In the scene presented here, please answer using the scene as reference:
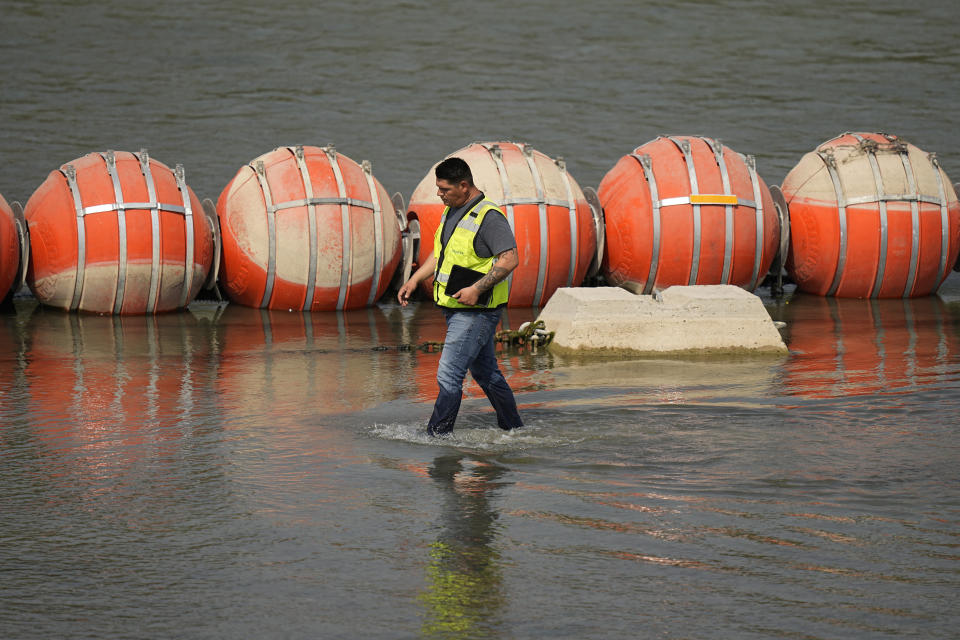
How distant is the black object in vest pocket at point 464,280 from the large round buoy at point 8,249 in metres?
6.96

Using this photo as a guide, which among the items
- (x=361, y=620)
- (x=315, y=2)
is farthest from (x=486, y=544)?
(x=315, y=2)

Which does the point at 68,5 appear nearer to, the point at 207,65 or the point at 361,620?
the point at 207,65

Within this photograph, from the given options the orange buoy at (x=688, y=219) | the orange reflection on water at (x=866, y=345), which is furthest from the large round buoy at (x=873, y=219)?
the orange buoy at (x=688, y=219)

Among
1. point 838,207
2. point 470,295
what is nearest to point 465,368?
point 470,295

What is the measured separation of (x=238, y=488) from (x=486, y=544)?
149cm

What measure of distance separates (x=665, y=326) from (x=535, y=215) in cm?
286

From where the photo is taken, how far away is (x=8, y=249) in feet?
42.5

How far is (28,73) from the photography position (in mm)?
26531

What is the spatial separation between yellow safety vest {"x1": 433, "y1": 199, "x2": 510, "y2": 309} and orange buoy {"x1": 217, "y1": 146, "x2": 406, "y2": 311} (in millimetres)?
5669

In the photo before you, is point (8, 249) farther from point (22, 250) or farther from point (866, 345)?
point (866, 345)

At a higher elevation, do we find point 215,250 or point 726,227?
point 726,227

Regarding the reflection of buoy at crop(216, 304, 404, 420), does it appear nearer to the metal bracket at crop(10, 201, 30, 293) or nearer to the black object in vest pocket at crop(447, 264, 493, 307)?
the black object in vest pocket at crop(447, 264, 493, 307)

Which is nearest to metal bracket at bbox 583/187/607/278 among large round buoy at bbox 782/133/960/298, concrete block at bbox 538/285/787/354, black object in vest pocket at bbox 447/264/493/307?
large round buoy at bbox 782/133/960/298

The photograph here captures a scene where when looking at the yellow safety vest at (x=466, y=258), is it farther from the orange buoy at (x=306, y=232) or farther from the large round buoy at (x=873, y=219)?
the large round buoy at (x=873, y=219)
